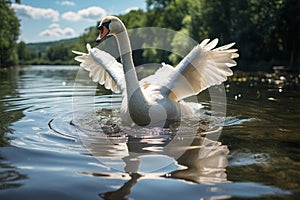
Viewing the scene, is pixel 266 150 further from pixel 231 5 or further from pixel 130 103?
pixel 231 5

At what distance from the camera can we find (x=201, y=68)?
7312mm

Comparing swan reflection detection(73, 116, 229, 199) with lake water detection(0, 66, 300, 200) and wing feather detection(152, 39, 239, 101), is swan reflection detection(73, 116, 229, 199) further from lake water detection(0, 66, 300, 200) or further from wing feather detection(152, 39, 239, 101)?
wing feather detection(152, 39, 239, 101)

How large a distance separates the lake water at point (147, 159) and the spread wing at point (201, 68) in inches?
31.8

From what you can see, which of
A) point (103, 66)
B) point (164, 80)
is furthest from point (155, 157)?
point (103, 66)

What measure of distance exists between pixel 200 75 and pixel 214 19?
4359 centimetres

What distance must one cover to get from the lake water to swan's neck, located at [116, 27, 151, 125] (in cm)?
27

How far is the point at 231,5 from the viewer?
153 feet

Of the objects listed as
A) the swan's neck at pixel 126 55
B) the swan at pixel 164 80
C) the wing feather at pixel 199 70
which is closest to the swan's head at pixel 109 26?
the swan at pixel 164 80

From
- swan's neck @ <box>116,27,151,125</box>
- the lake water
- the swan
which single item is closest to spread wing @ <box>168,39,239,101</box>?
the swan

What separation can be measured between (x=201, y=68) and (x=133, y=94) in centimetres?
176

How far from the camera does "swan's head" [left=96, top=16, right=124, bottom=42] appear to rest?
6.27 metres

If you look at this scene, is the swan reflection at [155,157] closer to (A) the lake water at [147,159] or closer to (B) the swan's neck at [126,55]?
(A) the lake water at [147,159]

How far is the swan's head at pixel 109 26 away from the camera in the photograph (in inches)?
247

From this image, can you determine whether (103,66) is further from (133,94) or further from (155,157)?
(155,157)
